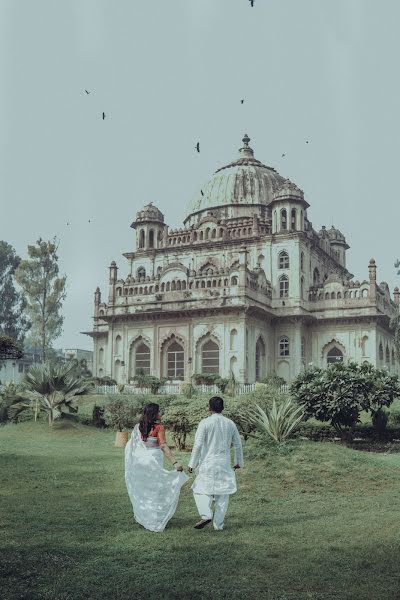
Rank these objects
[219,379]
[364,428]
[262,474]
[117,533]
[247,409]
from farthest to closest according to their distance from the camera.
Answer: [219,379], [364,428], [247,409], [262,474], [117,533]

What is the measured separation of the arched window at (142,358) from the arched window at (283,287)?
828 centimetres

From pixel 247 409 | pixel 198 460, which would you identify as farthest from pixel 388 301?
pixel 198 460

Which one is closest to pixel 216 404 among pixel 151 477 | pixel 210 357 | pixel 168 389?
pixel 151 477

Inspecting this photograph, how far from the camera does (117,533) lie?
6.69m

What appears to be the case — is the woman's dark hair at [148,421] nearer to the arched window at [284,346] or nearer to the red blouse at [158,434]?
the red blouse at [158,434]

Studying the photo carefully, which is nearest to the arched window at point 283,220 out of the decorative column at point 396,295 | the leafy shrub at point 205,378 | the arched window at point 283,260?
the arched window at point 283,260

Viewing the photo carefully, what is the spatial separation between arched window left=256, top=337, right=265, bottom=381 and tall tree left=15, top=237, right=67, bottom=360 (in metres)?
12.7

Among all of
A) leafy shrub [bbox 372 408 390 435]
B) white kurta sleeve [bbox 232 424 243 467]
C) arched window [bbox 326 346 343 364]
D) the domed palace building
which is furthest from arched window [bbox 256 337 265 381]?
white kurta sleeve [bbox 232 424 243 467]

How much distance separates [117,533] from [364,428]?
1276 cm

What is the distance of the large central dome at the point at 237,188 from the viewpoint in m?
40.4

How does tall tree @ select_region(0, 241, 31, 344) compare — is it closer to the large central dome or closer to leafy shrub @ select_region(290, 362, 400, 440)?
the large central dome

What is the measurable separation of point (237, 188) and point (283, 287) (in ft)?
28.0

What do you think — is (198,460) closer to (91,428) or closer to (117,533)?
(117,533)

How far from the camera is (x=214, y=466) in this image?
709 cm
